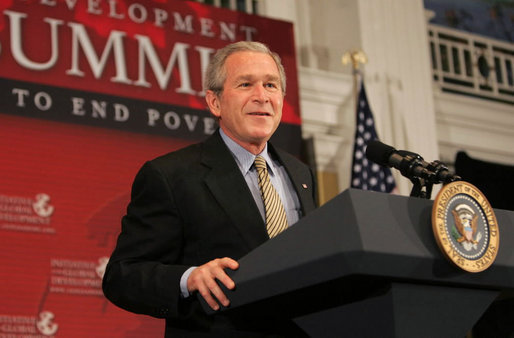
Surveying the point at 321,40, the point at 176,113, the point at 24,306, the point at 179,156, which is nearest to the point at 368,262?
the point at 179,156

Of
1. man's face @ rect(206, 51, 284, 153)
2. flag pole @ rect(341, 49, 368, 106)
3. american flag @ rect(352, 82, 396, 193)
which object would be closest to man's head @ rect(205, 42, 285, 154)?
man's face @ rect(206, 51, 284, 153)

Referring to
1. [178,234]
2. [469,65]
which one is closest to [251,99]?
[178,234]

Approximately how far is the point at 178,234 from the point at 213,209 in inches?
4.0

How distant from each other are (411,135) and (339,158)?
1.90 ft

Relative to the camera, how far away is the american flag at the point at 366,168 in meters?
5.18

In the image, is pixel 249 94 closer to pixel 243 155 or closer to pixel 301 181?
pixel 243 155

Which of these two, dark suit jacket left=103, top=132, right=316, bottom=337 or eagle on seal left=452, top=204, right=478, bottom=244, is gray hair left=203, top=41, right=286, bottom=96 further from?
eagle on seal left=452, top=204, right=478, bottom=244

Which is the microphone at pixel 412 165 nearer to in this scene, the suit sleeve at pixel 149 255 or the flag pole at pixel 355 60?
the suit sleeve at pixel 149 255

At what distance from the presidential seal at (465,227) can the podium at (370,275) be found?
22 millimetres

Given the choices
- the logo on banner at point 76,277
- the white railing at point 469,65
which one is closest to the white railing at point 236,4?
the white railing at point 469,65

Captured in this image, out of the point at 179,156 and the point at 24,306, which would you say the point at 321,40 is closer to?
the point at 24,306

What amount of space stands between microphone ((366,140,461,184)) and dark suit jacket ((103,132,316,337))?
32cm

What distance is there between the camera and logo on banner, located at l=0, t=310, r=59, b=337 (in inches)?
153

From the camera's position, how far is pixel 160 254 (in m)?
1.90
